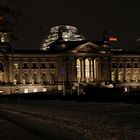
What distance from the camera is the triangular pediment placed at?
168 m

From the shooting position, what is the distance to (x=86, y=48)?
6654 inches

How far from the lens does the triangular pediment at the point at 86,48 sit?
168 metres

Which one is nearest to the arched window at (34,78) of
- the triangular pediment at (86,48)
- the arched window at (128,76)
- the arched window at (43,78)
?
the arched window at (43,78)

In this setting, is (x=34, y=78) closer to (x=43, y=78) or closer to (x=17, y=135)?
(x=43, y=78)

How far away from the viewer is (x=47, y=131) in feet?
87.8

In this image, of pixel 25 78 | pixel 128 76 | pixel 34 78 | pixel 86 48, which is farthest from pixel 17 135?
pixel 128 76

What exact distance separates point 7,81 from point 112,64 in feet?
131

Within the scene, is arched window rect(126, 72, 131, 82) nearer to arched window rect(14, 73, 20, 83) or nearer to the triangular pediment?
the triangular pediment

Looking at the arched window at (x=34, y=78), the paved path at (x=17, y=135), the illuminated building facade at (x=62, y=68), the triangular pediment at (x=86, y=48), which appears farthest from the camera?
the triangular pediment at (x=86, y=48)

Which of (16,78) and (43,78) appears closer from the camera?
(16,78)

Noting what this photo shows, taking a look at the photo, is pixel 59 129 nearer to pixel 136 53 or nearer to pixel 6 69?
pixel 6 69

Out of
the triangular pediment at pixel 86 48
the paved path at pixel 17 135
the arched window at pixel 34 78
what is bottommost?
the paved path at pixel 17 135

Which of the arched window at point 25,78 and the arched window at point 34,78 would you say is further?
the arched window at point 34,78

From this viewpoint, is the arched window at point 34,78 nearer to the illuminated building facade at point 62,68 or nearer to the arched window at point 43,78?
the illuminated building facade at point 62,68
